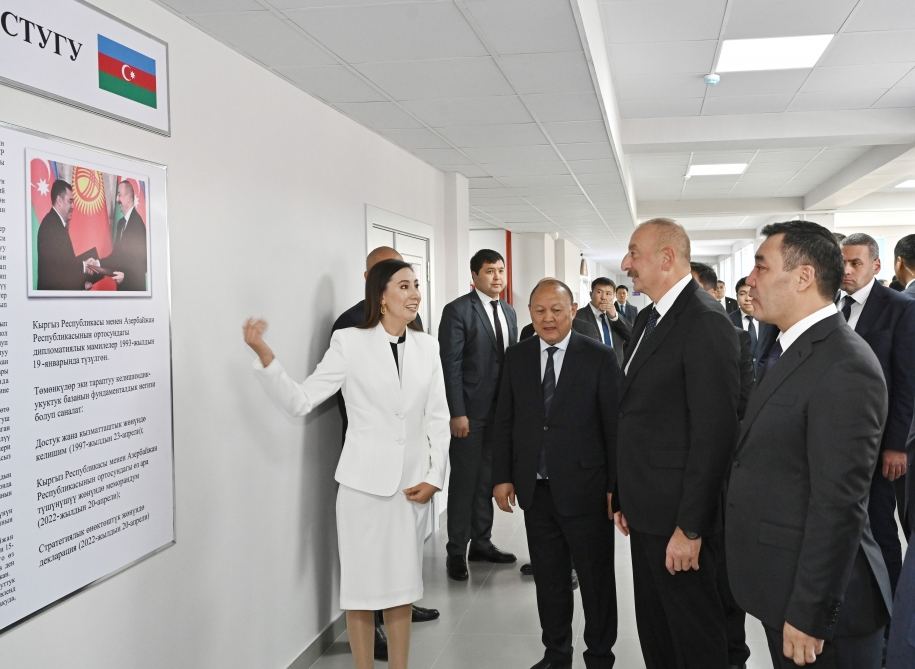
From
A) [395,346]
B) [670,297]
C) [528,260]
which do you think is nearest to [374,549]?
[395,346]

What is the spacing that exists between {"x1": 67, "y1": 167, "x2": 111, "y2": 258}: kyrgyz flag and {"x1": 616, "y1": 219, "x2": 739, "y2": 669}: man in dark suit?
69.2 inches

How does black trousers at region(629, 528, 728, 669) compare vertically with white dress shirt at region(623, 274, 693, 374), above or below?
below

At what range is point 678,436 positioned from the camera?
268cm

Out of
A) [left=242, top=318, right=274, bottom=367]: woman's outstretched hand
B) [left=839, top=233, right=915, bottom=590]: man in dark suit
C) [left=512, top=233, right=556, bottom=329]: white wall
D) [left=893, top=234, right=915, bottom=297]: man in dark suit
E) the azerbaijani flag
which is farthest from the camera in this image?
[left=512, top=233, right=556, bottom=329]: white wall

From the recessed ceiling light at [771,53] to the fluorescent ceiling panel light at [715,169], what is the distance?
4038mm

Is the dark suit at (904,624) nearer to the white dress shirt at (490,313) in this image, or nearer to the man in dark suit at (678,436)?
the man in dark suit at (678,436)

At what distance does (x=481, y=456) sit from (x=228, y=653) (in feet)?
7.86

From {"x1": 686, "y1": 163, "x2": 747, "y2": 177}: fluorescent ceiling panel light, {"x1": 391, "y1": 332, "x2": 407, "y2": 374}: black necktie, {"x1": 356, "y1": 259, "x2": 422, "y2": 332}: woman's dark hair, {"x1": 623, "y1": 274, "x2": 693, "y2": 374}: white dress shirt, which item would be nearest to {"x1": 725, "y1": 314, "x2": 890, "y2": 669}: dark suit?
{"x1": 623, "y1": 274, "x2": 693, "y2": 374}: white dress shirt

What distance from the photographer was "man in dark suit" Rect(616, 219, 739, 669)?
2.57 meters

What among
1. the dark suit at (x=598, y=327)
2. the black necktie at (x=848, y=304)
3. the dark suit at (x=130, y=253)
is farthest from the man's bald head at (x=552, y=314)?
the dark suit at (x=598, y=327)

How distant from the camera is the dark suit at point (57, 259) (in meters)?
2.12

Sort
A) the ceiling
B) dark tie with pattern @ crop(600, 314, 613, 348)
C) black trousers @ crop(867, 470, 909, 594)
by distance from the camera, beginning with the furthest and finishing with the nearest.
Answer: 1. dark tie with pattern @ crop(600, 314, 613, 348)
2. black trousers @ crop(867, 470, 909, 594)
3. the ceiling

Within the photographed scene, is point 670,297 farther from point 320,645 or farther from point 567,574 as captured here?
point 320,645

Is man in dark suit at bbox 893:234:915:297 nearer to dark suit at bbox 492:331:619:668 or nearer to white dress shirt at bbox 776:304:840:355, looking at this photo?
dark suit at bbox 492:331:619:668
